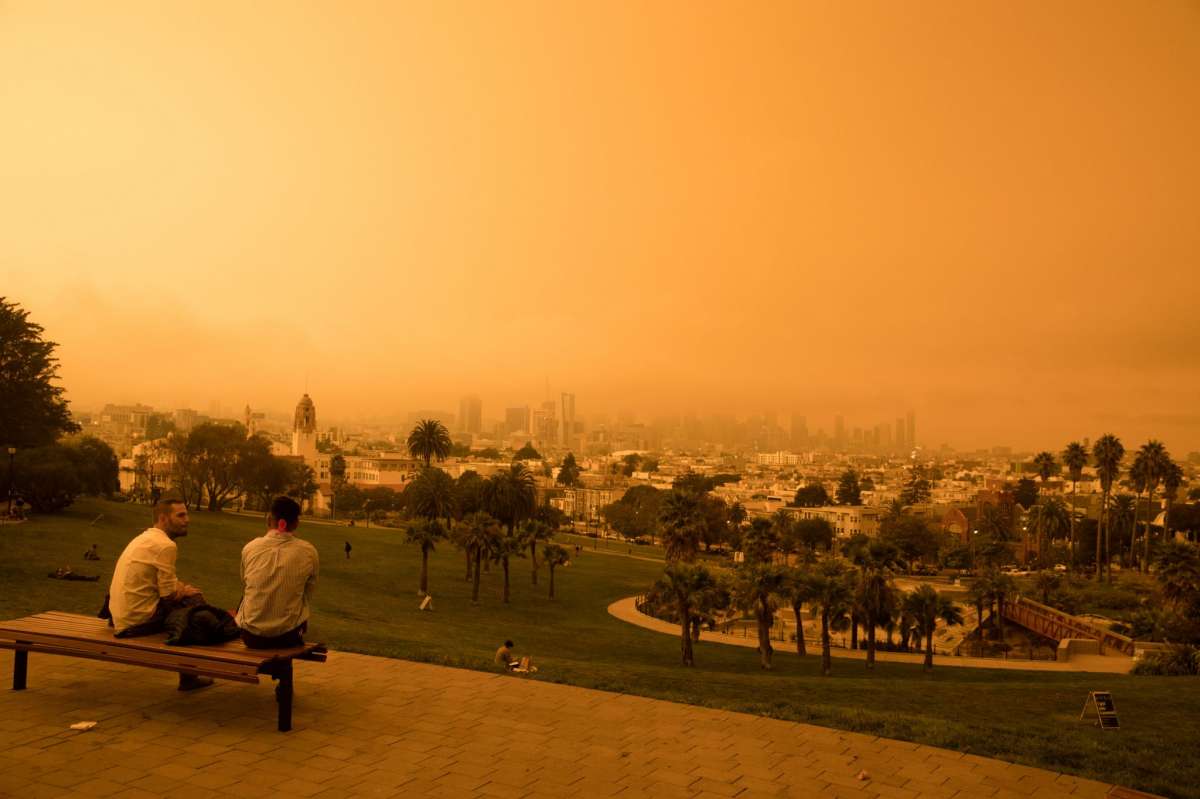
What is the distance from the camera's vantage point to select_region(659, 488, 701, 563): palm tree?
162ft

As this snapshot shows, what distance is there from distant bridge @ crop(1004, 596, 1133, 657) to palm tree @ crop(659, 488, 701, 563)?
882 inches

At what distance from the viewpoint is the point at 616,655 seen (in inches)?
1342

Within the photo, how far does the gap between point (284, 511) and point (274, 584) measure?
68cm

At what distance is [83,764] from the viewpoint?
6.82 meters

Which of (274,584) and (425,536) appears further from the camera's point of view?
(425,536)

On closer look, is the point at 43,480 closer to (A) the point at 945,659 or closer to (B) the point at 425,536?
(B) the point at 425,536

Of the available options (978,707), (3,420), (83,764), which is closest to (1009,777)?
(83,764)

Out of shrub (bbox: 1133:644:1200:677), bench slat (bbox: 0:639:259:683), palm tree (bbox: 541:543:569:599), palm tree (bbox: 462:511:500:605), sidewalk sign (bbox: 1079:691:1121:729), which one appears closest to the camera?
bench slat (bbox: 0:639:259:683)

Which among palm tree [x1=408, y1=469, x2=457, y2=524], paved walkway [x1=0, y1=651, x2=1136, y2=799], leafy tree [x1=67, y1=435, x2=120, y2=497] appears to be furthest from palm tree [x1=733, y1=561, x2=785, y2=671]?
leafy tree [x1=67, y1=435, x2=120, y2=497]

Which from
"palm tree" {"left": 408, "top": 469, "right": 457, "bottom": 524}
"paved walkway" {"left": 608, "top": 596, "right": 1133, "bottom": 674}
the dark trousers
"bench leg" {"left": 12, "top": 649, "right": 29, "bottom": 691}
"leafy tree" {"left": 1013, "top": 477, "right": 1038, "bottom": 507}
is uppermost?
the dark trousers

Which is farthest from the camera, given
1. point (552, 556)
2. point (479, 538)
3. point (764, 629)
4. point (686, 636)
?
point (552, 556)

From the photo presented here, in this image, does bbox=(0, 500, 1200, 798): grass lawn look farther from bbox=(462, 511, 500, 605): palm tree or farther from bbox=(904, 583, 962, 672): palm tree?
bbox=(462, 511, 500, 605): palm tree

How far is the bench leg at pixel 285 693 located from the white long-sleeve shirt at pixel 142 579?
5.21 ft

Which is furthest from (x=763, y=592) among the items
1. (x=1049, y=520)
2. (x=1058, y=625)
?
(x=1049, y=520)
